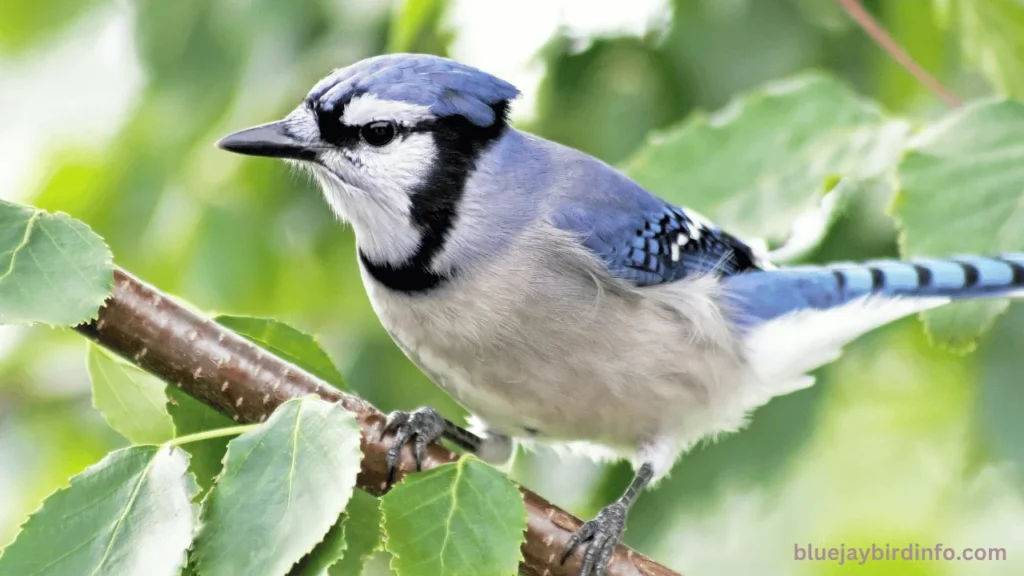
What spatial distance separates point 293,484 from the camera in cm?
104

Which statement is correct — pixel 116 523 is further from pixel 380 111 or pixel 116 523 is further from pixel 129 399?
pixel 380 111

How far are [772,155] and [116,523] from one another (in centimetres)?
95

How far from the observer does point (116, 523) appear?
41.0 inches

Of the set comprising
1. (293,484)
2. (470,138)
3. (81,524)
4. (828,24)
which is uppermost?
(828,24)

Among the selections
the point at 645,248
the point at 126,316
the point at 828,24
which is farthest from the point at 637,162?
the point at 126,316

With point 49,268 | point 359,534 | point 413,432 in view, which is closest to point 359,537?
point 359,534

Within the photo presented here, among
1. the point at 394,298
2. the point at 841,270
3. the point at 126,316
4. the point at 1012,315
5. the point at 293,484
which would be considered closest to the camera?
the point at 293,484

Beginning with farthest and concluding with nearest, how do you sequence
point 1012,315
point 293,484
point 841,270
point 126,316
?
point 841,270 → point 1012,315 → point 126,316 → point 293,484

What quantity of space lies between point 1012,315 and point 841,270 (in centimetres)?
26

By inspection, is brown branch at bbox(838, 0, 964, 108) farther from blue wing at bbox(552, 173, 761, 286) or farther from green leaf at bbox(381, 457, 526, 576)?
green leaf at bbox(381, 457, 526, 576)

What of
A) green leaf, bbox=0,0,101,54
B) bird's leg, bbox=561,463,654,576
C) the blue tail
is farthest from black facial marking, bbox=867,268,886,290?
green leaf, bbox=0,0,101,54

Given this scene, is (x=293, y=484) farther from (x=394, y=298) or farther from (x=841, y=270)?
(x=841, y=270)

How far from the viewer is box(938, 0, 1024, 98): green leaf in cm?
157

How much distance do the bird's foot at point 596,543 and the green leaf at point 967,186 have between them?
49cm
